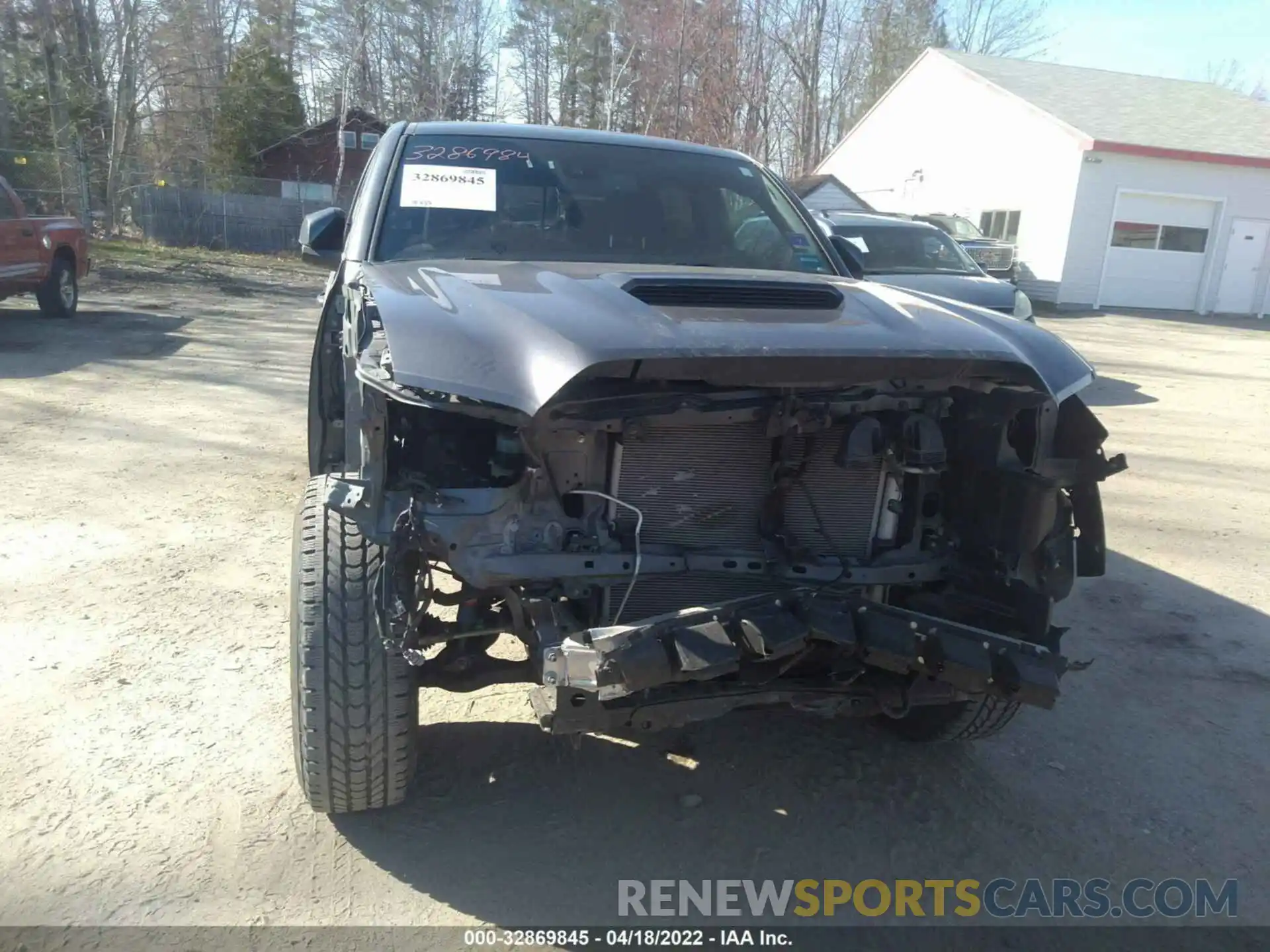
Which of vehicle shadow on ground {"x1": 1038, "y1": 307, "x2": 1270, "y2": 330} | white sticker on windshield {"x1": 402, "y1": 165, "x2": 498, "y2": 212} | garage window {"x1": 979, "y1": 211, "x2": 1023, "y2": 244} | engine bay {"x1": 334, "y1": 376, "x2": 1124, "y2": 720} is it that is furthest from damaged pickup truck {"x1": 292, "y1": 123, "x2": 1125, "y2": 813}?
garage window {"x1": 979, "y1": 211, "x2": 1023, "y2": 244}

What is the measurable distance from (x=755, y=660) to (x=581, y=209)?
6.40 feet

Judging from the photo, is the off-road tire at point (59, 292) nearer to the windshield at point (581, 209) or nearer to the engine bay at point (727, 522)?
the windshield at point (581, 209)

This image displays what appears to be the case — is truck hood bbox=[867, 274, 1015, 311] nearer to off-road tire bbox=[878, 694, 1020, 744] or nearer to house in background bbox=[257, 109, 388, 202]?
off-road tire bbox=[878, 694, 1020, 744]

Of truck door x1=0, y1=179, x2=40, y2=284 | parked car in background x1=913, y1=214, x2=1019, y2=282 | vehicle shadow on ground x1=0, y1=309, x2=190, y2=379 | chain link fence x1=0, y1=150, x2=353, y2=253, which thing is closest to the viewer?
vehicle shadow on ground x1=0, y1=309, x2=190, y2=379

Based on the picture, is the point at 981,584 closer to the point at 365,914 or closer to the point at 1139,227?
the point at 365,914

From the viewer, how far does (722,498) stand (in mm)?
2477

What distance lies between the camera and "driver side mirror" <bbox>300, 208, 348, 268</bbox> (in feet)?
12.1

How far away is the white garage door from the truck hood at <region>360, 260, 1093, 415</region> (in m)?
20.7

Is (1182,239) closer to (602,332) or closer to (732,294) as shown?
(732,294)

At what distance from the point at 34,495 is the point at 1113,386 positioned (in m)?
10.0

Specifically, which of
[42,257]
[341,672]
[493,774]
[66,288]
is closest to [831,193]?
[66,288]

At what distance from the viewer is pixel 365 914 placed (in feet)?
7.77

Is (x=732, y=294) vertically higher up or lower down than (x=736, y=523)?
higher up

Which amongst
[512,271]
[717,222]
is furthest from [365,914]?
[717,222]
